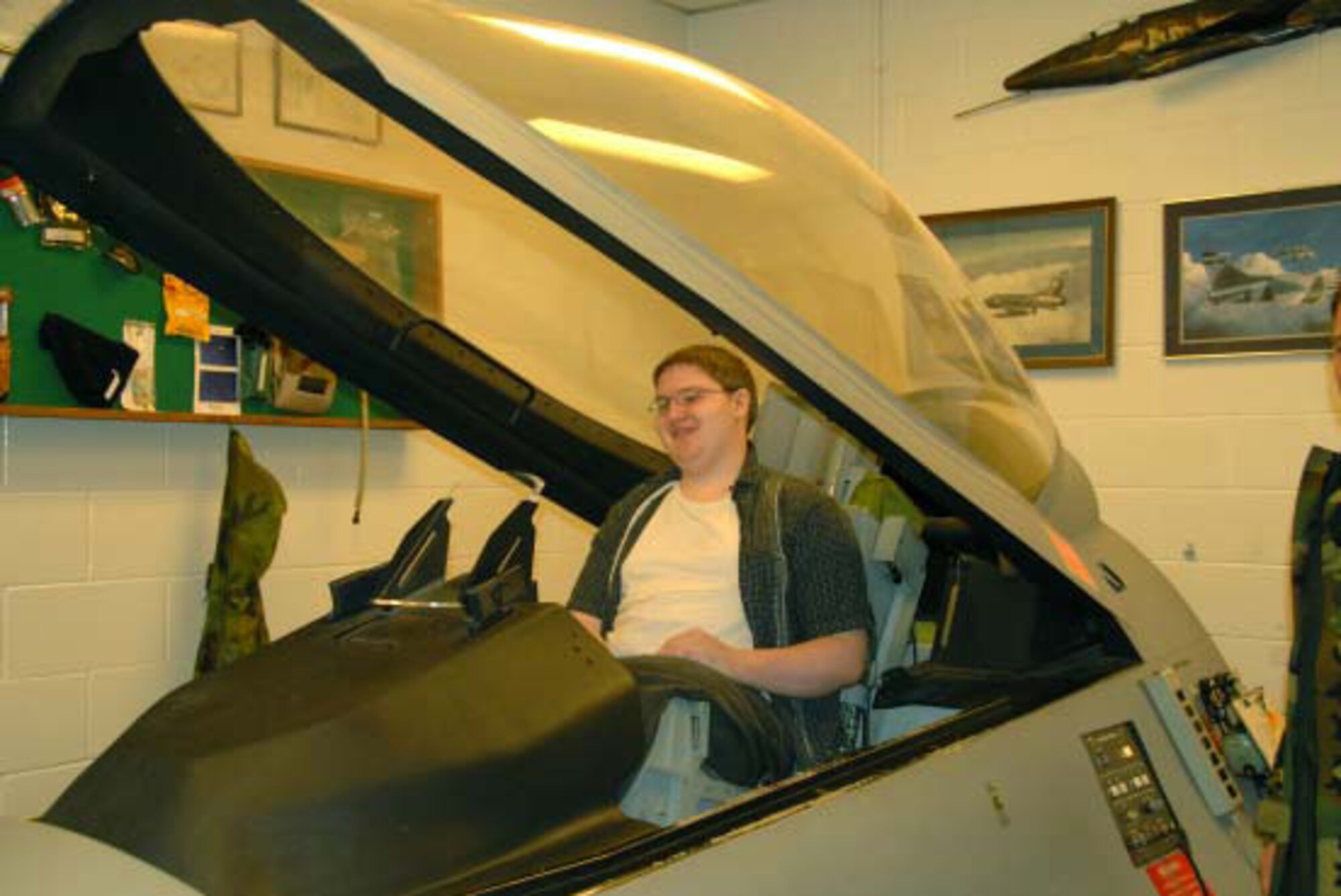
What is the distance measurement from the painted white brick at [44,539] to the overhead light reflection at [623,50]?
8.14 feet

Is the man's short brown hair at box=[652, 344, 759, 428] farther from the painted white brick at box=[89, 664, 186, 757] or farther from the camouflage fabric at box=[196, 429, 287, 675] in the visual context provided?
the painted white brick at box=[89, 664, 186, 757]

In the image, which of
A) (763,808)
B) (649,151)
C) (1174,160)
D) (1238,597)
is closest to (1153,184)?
(1174,160)

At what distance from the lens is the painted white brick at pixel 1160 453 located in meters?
4.41

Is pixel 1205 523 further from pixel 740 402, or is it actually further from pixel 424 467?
pixel 424 467

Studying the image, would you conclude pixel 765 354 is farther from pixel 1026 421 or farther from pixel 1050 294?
pixel 1050 294

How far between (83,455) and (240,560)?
1.63 feet

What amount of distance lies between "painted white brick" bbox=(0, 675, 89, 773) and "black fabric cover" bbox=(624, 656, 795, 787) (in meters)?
2.26

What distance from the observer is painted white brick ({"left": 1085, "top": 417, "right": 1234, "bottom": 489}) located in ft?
14.5

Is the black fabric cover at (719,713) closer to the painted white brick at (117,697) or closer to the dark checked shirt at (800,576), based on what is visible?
the dark checked shirt at (800,576)

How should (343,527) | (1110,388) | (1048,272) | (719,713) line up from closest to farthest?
(719,713), (343,527), (1110,388), (1048,272)

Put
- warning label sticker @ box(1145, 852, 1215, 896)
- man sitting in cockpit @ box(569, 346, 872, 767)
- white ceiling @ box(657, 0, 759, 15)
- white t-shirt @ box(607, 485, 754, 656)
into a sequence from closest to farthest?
warning label sticker @ box(1145, 852, 1215, 896)
man sitting in cockpit @ box(569, 346, 872, 767)
white t-shirt @ box(607, 485, 754, 656)
white ceiling @ box(657, 0, 759, 15)

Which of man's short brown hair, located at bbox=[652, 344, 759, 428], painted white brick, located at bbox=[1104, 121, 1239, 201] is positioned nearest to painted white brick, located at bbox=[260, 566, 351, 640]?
man's short brown hair, located at bbox=[652, 344, 759, 428]

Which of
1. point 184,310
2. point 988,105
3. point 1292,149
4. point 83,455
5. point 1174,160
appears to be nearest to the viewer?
point 83,455

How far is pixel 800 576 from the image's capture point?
7.79 ft
